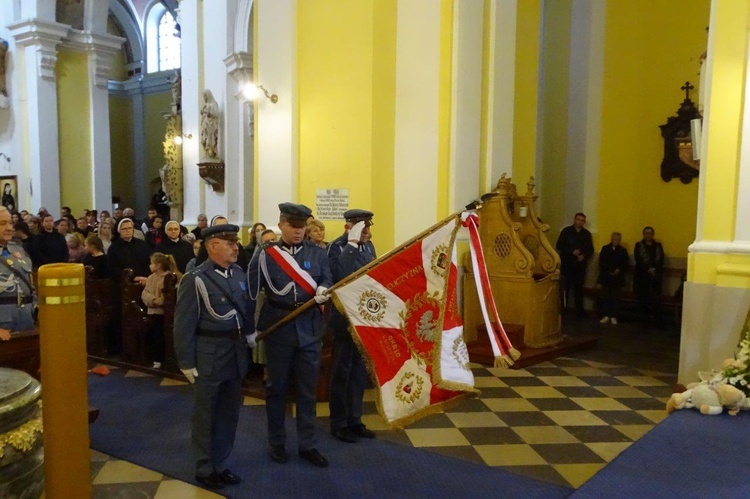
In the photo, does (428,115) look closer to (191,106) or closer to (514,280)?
(514,280)

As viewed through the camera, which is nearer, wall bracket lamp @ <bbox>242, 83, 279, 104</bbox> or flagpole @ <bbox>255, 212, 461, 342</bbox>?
flagpole @ <bbox>255, 212, 461, 342</bbox>

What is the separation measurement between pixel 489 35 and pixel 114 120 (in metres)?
16.0

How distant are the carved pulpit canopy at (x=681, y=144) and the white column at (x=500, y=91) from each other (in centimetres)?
347

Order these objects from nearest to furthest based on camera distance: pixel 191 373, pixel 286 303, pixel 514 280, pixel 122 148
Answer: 1. pixel 191 373
2. pixel 286 303
3. pixel 514 280
4. pixel 122 148

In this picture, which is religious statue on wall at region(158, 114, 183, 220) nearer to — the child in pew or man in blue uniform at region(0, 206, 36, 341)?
the child in pew

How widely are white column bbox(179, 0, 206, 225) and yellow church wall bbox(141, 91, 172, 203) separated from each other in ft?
25.2

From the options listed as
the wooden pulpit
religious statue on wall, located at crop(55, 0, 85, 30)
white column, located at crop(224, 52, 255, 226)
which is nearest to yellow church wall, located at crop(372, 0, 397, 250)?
the wooden pulpit

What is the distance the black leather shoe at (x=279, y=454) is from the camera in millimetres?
4082

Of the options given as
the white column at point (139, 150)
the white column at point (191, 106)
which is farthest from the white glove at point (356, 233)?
the white column at point (139, 150)

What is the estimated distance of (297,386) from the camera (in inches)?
162

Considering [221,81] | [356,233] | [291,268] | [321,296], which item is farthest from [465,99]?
[221,81]

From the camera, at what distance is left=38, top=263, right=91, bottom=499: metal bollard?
237cm

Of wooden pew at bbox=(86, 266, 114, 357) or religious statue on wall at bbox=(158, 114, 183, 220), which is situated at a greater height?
religious statue on wall at bbox=(158, 114, 183, 220)

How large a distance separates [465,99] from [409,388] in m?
4.52
